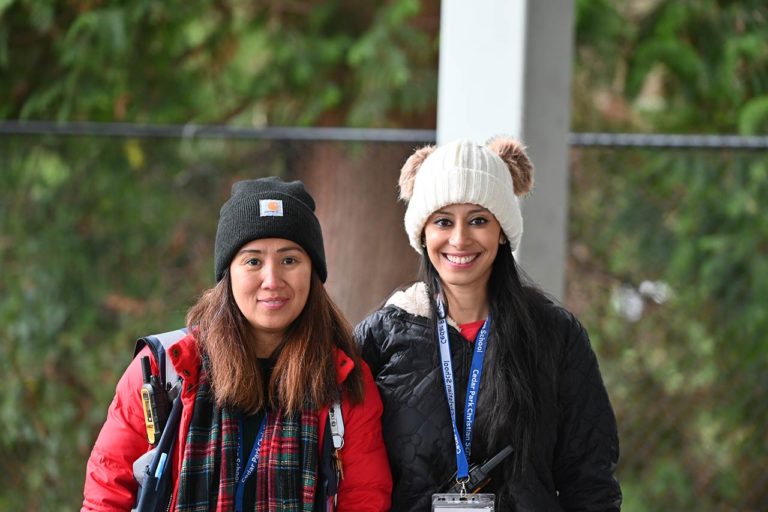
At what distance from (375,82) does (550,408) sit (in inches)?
143

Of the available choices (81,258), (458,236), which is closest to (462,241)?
(458,236)

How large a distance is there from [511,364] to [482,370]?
80mm

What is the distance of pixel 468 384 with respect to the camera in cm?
284

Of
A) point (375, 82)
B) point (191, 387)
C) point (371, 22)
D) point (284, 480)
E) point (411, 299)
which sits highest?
point (371, 22)

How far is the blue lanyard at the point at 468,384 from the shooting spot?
9.03 ft

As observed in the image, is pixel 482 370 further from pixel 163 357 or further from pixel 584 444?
pixel 163 357

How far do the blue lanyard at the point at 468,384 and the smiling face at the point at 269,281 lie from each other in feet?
1.32

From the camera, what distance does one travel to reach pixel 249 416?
277 cm

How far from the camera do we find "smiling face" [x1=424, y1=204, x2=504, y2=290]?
286 centimetres

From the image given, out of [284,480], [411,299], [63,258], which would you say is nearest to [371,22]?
[63,258]

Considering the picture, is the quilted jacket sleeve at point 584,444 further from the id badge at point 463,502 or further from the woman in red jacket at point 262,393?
the woman in red jacket at point 262,393

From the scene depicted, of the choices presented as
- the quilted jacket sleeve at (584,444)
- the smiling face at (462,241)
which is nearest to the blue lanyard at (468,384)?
the smiling face at (462,241)

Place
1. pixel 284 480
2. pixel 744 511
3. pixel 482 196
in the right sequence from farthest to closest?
pixel 744 511 → pixel 482 196 → pixel 284 480

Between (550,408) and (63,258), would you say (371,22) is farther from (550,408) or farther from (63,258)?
(550,408)
